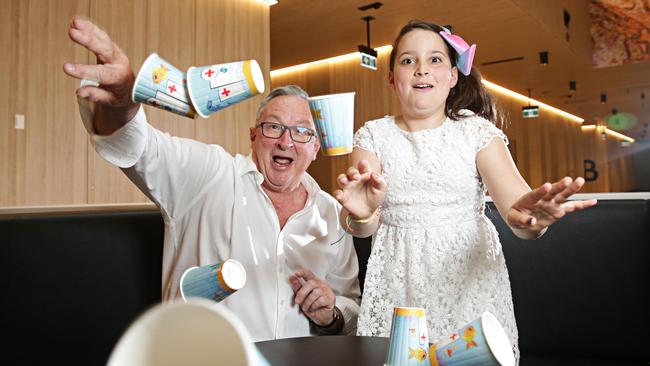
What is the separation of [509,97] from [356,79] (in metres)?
5.29

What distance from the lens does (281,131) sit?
6.19 feet

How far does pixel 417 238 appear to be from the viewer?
1537mm

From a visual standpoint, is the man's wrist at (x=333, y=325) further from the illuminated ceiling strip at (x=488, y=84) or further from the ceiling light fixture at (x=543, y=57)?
the ceiling light fixture at (x=543, y=57)

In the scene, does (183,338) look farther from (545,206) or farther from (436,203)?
(436,203)

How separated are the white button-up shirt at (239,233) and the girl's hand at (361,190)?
431 mm

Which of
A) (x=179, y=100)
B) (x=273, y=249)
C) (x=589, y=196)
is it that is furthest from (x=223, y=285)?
(x=589, y=196)

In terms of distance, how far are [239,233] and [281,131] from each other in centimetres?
39

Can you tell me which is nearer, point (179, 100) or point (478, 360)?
point (478, 360)

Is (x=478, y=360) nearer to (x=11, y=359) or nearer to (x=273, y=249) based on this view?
(x=273, y=249)

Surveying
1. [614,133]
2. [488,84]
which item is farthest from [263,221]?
[614,133]

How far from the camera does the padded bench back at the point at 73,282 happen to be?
→ 155 centimetres

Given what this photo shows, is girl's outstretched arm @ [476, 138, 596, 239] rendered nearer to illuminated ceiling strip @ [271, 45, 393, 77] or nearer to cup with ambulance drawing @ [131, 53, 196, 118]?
cup with ambulance drawing @ [131, 53, 196, 118]

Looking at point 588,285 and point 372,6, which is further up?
point 372,6

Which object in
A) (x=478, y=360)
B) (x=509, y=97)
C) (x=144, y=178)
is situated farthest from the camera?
(x=509, y=97)
